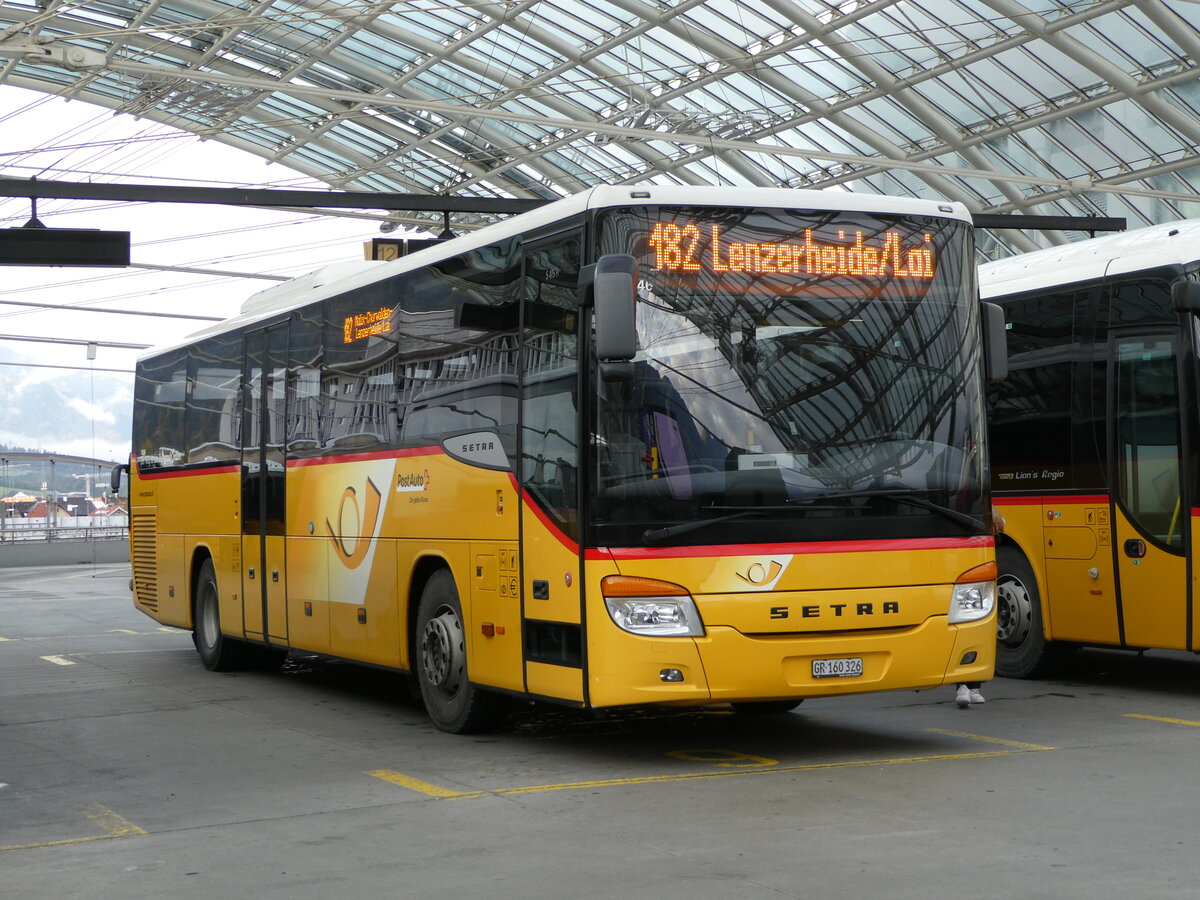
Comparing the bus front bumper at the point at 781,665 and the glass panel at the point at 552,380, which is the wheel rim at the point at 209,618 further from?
the bus front bumper at the point at 781,665

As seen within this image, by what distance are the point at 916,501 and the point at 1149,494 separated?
3.41 meters

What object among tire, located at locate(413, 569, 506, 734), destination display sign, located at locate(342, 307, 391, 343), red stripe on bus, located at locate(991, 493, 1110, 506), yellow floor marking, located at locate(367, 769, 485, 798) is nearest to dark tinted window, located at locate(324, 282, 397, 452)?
destination display sign, located at locate(342, 307, 391, 343)

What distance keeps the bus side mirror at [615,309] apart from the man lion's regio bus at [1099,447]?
4.59 meters

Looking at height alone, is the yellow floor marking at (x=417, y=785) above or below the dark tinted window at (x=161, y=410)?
below

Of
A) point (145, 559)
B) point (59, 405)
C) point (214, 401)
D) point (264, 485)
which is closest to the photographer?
point (264, 485)

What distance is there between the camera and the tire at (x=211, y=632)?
597 inches

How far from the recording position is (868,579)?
8852 millimetres

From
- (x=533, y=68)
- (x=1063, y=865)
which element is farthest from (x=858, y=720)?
(x=533, y=68)

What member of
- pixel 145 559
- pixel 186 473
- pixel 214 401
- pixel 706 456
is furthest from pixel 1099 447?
pixel 145 559

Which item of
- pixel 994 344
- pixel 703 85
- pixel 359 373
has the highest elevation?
pixel 703 85

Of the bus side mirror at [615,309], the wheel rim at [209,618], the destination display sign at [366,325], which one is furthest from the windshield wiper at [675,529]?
the wheel rim at [209,618]

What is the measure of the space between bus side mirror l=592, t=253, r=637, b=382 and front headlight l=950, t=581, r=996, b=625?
2.43 meters

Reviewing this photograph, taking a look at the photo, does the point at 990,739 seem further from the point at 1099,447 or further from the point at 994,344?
the point at 1099,447

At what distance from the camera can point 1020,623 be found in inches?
514
